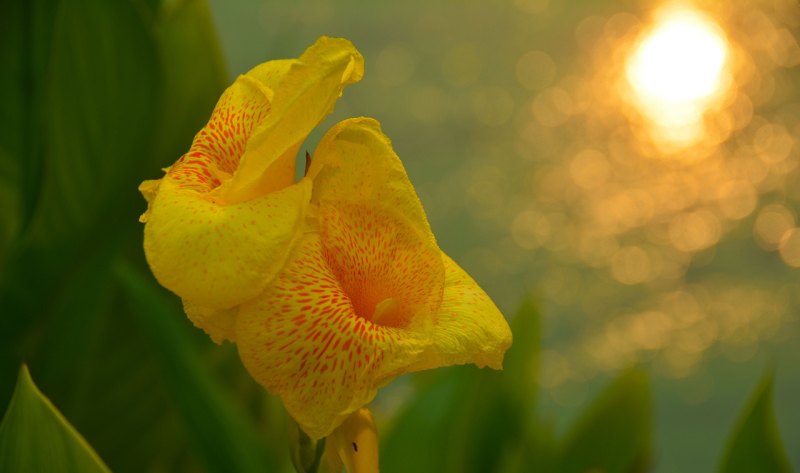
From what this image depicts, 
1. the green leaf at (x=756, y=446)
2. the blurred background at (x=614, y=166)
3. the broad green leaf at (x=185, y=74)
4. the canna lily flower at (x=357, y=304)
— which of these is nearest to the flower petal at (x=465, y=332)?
the canna lily flower at (x=357, y=304)

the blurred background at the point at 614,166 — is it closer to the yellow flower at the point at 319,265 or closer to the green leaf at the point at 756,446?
the green leaf at the point at 756,446

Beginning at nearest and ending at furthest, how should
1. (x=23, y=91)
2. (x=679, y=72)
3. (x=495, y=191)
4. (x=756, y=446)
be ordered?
(x=756, y=446) → (x=23, y=91) → (x=495, y=191) → (x=679, y=72)

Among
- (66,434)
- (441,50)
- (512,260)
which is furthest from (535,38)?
(66,434)

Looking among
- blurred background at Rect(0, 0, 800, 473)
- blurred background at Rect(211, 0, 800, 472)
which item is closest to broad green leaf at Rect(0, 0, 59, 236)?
blurred background at Rect(0, 0, 800, 473)

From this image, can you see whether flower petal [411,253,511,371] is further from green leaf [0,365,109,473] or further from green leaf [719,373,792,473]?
green leaf [719,373,792,473]

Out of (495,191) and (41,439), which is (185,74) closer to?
(41,439)

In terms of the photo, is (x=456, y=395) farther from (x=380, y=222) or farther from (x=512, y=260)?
(x=512, y=260)

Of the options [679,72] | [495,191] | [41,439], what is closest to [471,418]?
[41,439]
